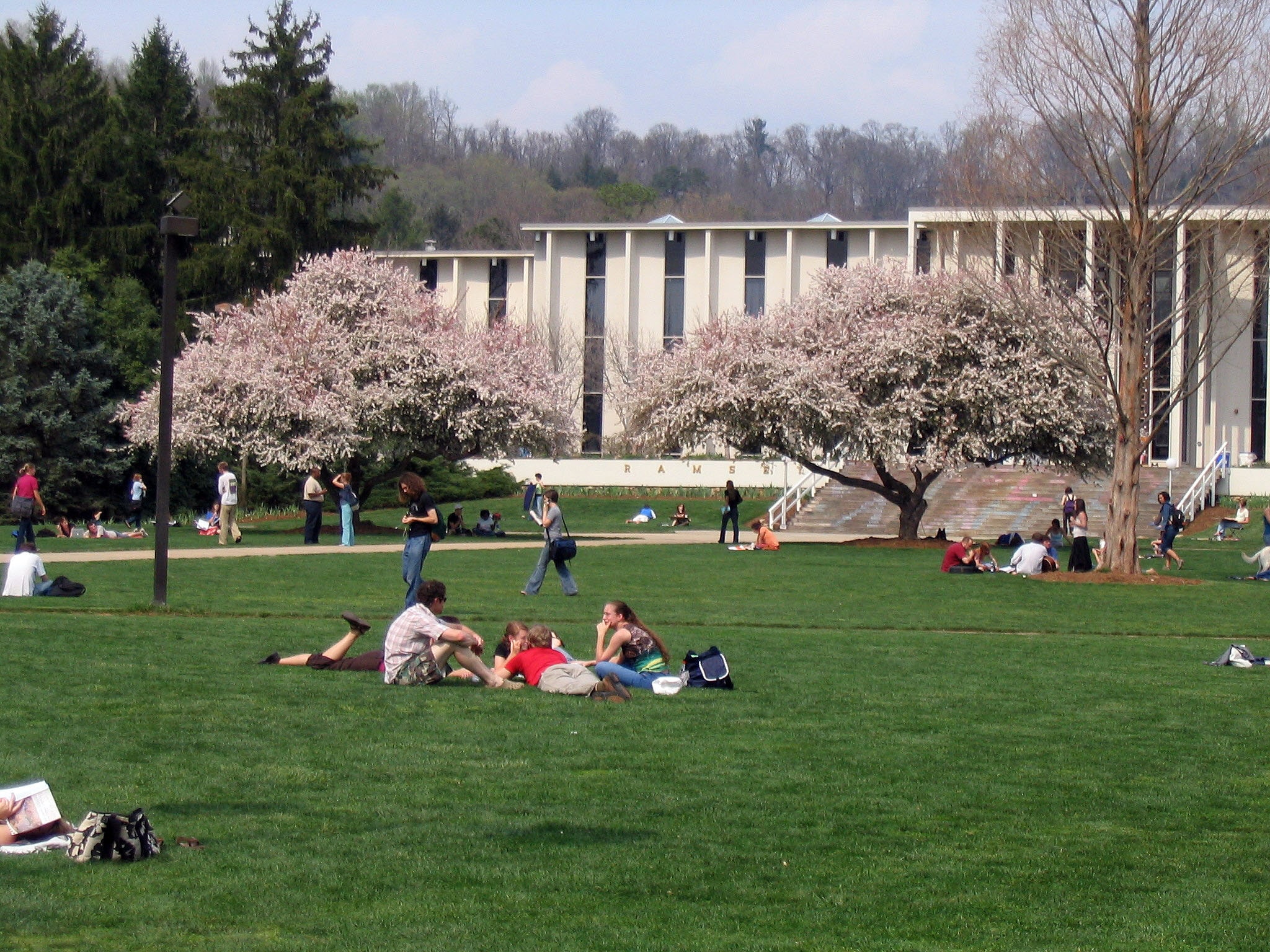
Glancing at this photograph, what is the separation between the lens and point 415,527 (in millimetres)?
17281

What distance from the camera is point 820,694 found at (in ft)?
40.6

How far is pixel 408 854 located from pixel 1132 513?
2374cm

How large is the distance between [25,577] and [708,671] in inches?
408

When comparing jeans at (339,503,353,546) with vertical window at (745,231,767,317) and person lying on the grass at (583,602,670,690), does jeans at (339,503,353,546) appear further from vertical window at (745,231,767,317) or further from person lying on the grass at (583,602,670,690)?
vertical window at (745,231,767,317)

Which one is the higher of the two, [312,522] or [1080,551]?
[312,522]

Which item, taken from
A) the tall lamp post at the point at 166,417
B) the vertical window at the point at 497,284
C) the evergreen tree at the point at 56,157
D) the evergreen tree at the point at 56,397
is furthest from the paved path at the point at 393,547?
the vertical window at the point at 497,284

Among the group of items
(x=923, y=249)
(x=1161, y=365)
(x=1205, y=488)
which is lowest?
(x=1205, y=488)

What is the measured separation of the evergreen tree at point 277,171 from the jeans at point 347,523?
29075mm

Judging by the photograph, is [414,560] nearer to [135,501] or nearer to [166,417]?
[166,417]

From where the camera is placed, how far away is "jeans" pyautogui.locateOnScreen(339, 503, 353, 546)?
3150 centimetres

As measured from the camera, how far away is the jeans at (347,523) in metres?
31.5

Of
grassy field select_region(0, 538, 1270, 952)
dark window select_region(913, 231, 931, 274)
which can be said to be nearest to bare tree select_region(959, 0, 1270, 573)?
grassy field select_region(0, 538, 1270, 952)

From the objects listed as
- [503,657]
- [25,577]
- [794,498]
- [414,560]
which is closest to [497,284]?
[794,498]

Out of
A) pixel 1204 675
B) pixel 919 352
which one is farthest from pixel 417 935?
pixel 919 352
